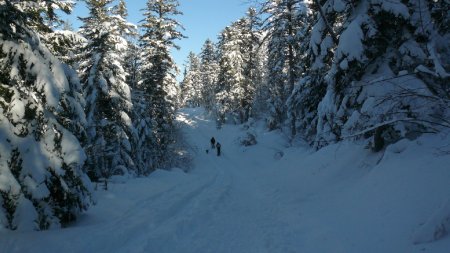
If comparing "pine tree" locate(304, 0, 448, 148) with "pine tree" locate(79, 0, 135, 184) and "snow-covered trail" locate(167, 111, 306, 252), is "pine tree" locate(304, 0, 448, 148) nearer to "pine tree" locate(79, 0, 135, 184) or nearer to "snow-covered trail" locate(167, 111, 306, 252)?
"snow-covered trail" locate(167, 111, 306, 252)

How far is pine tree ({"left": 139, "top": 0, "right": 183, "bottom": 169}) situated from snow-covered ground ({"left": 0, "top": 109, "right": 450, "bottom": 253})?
13.5m

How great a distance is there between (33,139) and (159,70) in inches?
779

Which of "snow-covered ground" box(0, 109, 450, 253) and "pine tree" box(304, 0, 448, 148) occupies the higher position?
"pine tree" box(304, 0, 448, 148)

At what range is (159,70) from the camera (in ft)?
86.2

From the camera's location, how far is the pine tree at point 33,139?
641 cm

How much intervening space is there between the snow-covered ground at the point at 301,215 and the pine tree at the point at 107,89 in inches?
233

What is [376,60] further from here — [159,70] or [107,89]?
[159,70]

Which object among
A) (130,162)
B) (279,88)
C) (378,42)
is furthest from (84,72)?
(279,88)

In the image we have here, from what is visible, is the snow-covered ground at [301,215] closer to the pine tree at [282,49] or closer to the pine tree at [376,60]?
the pine tree at [376,60]

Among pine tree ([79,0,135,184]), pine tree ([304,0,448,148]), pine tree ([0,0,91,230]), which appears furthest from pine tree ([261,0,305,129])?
pine tree ([0,0,91,230])

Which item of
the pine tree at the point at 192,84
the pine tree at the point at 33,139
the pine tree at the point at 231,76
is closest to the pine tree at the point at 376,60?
the pine tree at the point at 33,139

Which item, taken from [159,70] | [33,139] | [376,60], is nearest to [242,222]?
[33,139]

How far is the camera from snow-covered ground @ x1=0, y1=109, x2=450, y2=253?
6.04 metres

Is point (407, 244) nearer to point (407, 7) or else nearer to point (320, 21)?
point (407, 7)
